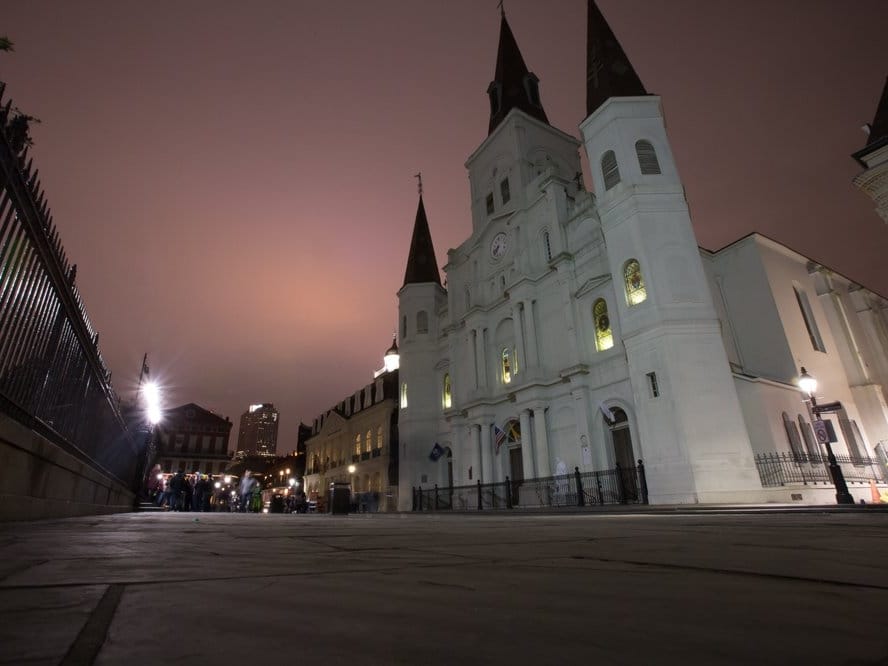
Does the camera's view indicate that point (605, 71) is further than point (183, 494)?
Yes

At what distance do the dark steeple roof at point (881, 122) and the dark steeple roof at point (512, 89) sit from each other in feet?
61.5

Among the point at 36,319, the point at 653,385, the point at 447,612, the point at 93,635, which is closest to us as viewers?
the point at 93,635

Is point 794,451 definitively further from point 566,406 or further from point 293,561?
point 293,561

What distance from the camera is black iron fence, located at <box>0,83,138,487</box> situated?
4215mm

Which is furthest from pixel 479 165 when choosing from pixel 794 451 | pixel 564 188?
pixel 794 451

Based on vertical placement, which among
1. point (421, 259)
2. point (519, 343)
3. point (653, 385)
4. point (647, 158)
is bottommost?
point (653, 385)

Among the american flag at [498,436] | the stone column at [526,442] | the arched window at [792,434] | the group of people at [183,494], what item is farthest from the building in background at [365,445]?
the arched window at [792,434]

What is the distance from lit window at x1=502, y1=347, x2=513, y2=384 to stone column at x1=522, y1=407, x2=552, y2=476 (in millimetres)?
3713

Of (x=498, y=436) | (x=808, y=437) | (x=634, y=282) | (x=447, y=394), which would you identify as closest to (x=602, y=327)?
(x=634, y=282)

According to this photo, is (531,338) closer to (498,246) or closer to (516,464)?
(516,464)

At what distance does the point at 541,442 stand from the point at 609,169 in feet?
42.7

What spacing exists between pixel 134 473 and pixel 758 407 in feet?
77.6

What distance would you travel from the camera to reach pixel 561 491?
2150cm

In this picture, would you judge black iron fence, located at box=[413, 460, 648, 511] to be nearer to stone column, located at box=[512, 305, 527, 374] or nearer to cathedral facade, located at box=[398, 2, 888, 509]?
cathedral facade, located at box=[398, 2, 888, 509]
